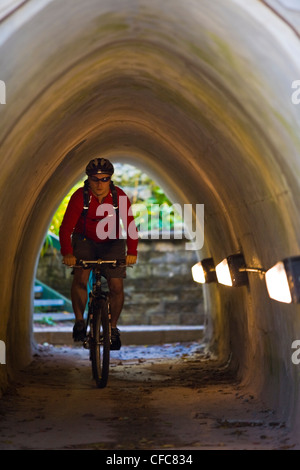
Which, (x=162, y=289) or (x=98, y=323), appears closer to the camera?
(x=98, y=323)

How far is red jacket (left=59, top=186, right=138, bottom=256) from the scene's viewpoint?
331 inches

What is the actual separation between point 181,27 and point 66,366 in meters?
6.01

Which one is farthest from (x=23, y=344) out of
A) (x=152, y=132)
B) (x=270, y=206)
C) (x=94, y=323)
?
(x=270, y=206)

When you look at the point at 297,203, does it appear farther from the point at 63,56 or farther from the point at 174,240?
the point at 174,240

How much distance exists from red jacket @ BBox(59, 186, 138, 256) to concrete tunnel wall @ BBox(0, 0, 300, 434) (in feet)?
1.38

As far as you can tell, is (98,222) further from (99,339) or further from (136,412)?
(136,412)

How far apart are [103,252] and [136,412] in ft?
7.07

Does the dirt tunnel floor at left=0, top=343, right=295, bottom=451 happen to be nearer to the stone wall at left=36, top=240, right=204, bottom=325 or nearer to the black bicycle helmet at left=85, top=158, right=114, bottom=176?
the black bicycle helmet at left=85, top=158, right=114, bottom=176

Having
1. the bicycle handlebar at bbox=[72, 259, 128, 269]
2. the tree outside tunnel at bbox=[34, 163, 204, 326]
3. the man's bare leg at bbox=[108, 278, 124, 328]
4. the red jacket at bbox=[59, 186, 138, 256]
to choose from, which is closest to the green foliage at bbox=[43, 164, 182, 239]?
the tree outside tunnel at bbox=[34, 163, 204, 326]

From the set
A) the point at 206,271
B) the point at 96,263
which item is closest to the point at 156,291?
the point at 206,271

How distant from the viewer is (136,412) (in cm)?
688

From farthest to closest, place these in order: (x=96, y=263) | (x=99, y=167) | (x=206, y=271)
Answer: (x=206, y=271), (x=96, y=263), (x=99, y=167)

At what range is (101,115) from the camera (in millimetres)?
8930

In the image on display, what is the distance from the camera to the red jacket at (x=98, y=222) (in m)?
8.40
